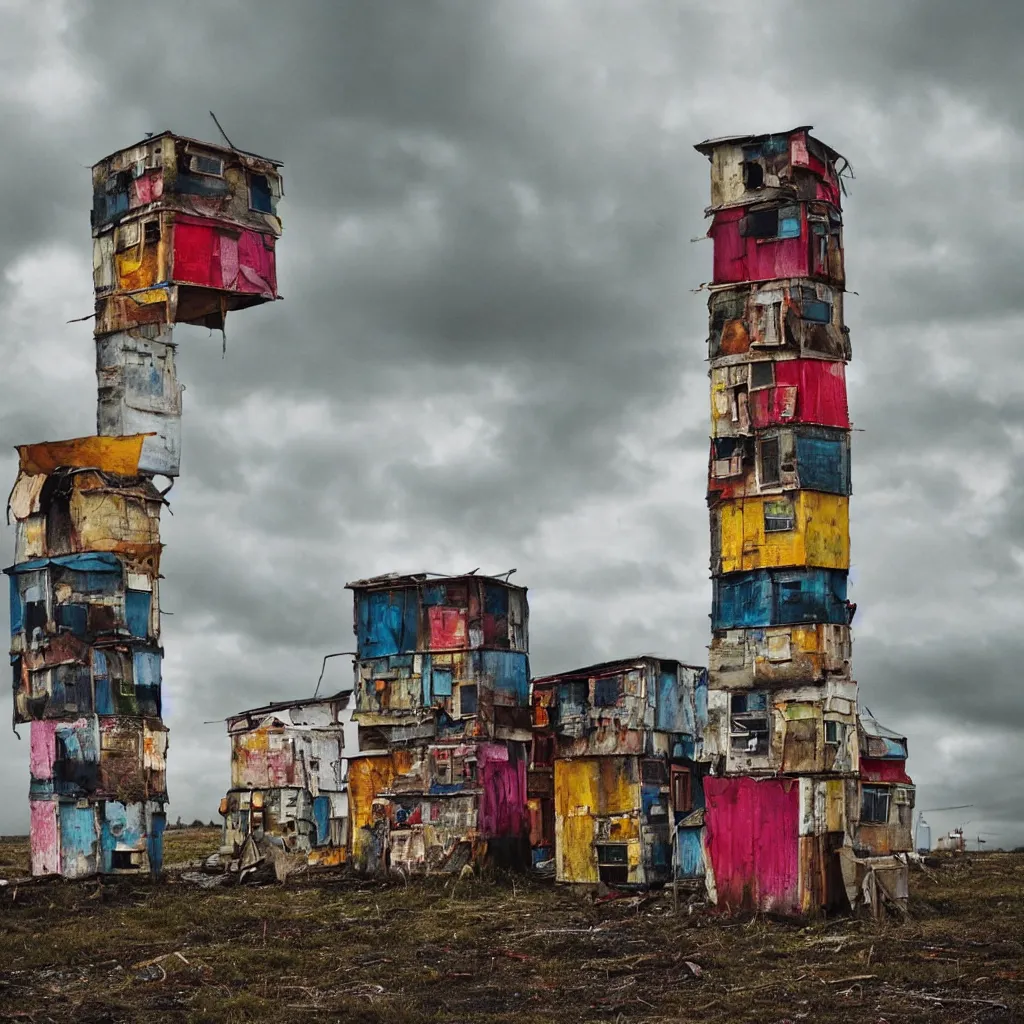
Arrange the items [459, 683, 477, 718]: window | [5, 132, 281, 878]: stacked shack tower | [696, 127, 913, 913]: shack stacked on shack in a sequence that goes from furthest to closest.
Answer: [459, 683, 477, 718]: window → [5, 132, 281, 878]: stacked shack tower → [696, 127, 913, 913]: shack stacked on shack

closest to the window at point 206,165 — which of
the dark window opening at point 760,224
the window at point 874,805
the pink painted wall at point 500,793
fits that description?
the dark window opening at point 760,224

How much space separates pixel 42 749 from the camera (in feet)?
144

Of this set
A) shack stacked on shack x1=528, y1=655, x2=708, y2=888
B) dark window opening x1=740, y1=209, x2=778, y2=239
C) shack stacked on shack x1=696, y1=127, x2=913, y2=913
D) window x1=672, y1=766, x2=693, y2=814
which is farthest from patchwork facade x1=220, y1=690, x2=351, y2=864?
dark window opening x1=740, y1=209, x2=778, y2=239

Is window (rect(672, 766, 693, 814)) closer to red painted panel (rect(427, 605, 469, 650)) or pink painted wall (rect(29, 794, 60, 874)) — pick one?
red painted panel (rect(427, 605, 469, 650))

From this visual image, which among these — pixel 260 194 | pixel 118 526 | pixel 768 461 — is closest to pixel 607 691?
pixel 768 461

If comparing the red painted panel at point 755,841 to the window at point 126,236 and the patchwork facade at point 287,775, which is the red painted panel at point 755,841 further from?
the window at point 126,236

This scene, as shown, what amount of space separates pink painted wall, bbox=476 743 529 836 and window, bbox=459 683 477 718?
1.09m

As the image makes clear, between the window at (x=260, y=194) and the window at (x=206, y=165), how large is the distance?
1.11 meters

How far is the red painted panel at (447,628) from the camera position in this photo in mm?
46088

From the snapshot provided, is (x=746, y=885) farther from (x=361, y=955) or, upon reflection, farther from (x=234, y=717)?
(x=234, y=717)

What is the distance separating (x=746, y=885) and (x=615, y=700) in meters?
8.97

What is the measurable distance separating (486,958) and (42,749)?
18.4 meters

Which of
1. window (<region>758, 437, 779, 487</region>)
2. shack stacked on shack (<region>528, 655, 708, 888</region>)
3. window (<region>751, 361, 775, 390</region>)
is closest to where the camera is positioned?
window (<region>758, 437, 779, 487</region>)

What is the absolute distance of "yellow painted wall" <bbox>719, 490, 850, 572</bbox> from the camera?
35438 mm
